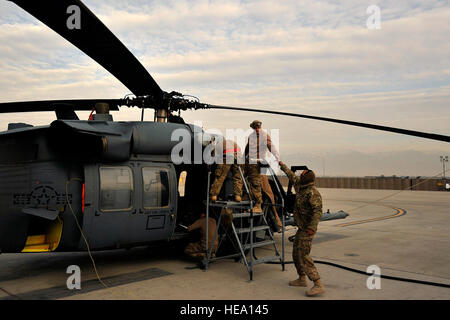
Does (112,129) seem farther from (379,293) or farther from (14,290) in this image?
(379,293)

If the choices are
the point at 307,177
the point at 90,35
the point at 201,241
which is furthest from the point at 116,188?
the point at 307,177

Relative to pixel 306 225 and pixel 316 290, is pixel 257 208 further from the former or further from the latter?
pixel 316 290

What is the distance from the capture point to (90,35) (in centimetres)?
519

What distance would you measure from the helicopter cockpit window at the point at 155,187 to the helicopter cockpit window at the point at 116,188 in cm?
33

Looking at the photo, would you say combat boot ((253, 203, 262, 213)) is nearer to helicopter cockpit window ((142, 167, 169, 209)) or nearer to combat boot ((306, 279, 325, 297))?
helicopter cockpit window ((142, 167, 169, 209))

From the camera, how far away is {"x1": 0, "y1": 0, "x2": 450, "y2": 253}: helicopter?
6.16 meters

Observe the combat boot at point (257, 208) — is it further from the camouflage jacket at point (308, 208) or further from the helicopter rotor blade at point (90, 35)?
the helicopter rotor blade at point (90, 35)

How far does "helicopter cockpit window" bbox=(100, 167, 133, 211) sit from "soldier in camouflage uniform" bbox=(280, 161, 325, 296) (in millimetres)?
3253

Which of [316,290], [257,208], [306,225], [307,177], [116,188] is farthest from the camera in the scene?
[257,208]

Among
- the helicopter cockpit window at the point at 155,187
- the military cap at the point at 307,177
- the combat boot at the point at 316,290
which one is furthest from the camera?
the helicopter cockpit window at the point at 155,187

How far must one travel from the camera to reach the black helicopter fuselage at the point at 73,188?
20.4 ft

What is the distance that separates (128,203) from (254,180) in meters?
2.68

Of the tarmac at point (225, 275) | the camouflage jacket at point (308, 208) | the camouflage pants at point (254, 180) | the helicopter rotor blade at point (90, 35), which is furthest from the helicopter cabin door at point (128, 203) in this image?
the camouflage jacket at point (308, 208)

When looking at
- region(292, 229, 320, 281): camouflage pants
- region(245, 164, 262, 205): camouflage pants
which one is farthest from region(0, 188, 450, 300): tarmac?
region(245, 164, 262, 205): camouflage pants
